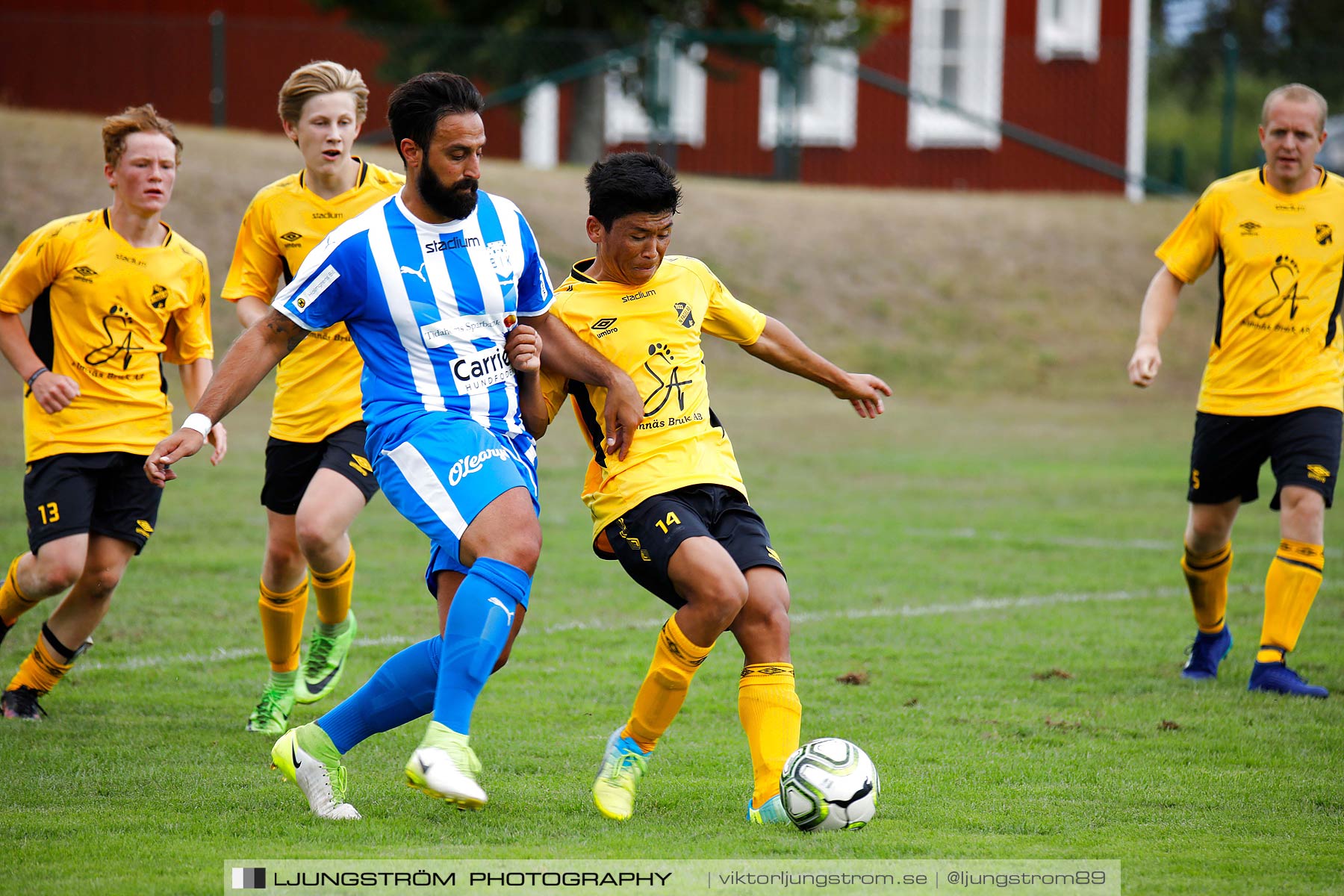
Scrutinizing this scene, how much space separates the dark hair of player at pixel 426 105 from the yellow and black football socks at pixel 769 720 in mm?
1953

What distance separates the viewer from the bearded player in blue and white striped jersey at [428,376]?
4.44 m

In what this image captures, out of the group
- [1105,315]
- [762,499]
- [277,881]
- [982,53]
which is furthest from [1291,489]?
[982,53]

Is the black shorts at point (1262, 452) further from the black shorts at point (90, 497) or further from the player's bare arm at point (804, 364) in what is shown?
the black shorts at point (90, 497)

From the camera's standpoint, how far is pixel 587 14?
24.5 metres

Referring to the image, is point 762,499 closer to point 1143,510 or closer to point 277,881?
point 1143,510

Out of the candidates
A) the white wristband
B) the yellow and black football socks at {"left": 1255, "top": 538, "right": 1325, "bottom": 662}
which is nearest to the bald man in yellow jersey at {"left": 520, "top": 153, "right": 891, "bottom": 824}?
the white wristband

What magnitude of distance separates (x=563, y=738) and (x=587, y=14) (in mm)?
20562

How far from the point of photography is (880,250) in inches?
897

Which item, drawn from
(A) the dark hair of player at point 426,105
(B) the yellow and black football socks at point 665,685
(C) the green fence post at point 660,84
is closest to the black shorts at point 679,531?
(B) the yellow and black football socks at point 665,685

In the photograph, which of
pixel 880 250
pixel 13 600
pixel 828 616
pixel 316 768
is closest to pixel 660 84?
pixel 880 250

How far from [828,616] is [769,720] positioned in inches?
136

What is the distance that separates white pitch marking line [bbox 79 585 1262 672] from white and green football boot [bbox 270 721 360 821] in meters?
2.53

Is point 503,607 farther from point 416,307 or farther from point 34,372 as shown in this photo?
point 34,372

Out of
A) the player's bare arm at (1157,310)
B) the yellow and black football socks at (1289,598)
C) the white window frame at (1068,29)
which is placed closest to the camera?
the yellow and black football socks at (1289,598)
